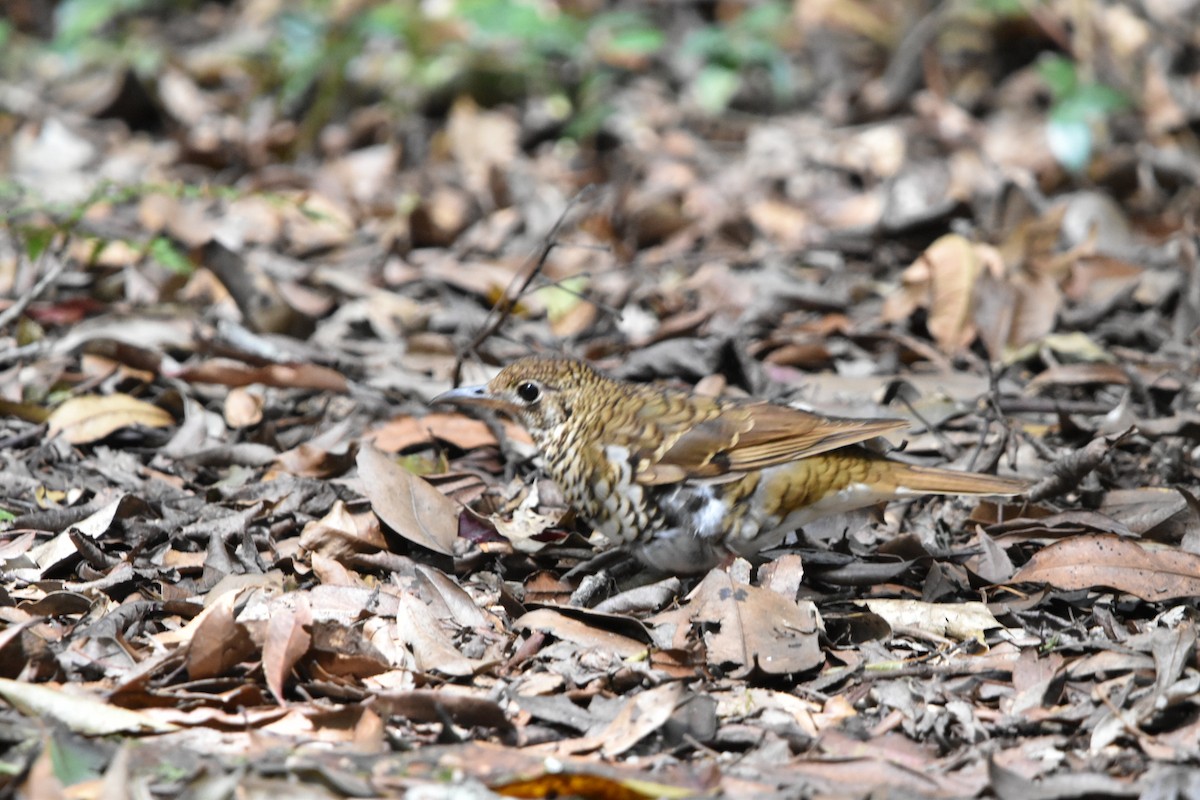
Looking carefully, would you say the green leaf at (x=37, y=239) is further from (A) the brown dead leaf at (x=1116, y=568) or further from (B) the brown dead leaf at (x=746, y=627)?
(A) the brown dead leaf at (x=1116, y=568)

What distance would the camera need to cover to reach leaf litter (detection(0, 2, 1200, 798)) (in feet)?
11.6

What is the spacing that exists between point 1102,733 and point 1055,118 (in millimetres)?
5748

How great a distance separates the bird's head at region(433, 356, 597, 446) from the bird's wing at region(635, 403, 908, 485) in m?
0.38

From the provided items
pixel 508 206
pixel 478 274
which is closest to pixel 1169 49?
pixel 508 206

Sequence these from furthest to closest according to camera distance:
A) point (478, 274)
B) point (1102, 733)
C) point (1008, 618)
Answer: point (478, 274), point (1008, 618), point (1102, 733)

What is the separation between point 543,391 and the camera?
4.88 m

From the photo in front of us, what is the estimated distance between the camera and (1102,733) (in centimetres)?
356

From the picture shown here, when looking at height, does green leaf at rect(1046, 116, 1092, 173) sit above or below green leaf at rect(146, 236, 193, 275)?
below

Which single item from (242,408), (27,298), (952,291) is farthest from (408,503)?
(952,291)

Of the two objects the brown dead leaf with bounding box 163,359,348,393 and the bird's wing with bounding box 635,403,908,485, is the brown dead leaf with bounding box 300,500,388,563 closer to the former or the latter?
the bird's wing with bounding box 635,403,908,485

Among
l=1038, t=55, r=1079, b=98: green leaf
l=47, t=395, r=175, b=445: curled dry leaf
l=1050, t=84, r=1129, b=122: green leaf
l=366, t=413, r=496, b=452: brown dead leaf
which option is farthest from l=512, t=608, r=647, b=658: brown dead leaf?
l=1038, t=55, r=1079, b=98: green leaf

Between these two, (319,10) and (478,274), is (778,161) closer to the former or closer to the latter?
(478,274)

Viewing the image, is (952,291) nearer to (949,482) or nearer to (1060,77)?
(949,482)

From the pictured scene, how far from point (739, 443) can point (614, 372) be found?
1782 millimetres
